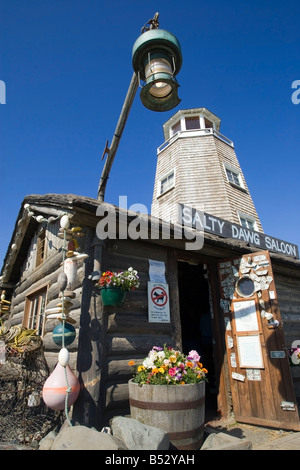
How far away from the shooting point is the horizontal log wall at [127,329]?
4.02 m

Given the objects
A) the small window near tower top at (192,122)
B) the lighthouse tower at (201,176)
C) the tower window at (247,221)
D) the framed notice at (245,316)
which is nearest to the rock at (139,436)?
the framed notice at (245,316)

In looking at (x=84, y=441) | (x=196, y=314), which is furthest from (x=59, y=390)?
(x=196, y=314)

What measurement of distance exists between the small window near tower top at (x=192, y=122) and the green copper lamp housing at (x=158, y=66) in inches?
644

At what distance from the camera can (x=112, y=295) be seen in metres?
4.06

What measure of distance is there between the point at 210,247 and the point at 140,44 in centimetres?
371

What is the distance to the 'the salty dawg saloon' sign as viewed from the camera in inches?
242

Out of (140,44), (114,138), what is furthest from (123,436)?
(140,44)

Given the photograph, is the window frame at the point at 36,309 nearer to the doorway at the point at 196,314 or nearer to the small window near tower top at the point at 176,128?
the doorway at the point at 196,314

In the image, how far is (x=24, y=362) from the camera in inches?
199

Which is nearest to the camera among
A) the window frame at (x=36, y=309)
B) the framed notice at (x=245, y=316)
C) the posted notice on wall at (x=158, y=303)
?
the posted notice on wall at (x=158, y=303)

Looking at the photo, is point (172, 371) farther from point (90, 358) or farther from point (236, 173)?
point (236, 173)

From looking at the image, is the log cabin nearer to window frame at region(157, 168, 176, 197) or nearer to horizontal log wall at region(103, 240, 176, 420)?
horizontal log wall at region(103, 240, 176, 420)
